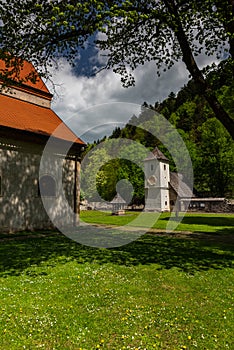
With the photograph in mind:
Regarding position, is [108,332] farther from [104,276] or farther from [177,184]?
[177,184]

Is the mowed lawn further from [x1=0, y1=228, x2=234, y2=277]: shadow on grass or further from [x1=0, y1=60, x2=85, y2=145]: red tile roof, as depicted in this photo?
[x1=0, y1=60, x2=85, y2=145]: red tile roof

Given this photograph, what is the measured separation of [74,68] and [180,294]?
35.1ft

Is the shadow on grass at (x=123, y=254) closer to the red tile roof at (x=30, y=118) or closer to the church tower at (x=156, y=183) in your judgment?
the red tile roof at (x=30, y=118)

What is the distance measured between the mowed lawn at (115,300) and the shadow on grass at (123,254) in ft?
0.12

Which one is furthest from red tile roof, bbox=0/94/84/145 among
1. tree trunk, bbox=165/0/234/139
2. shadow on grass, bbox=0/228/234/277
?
tree trunk, bbox=165/0/234/139

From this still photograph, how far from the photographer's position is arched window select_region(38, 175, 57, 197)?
55.7ft

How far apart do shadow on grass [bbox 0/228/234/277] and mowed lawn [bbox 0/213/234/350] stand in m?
0.04

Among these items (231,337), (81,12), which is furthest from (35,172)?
(231,337)

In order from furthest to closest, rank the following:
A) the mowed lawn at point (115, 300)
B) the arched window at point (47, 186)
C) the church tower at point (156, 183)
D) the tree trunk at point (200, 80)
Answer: the church tower at point (156, 183) → the arched window at point (47, 186) → the tree trunk at point (200, 80) → the mowed lawn at point (115, 300)

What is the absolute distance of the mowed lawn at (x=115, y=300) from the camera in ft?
13.8

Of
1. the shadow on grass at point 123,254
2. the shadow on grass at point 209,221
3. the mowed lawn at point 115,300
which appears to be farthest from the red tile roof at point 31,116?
the shadow on grass at point 209,221

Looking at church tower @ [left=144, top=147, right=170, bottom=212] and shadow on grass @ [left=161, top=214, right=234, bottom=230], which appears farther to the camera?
church tower @ [left=144, top=147, right=170, bottom=212]

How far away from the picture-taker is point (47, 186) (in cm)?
1741

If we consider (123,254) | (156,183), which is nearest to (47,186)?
(123,254)
